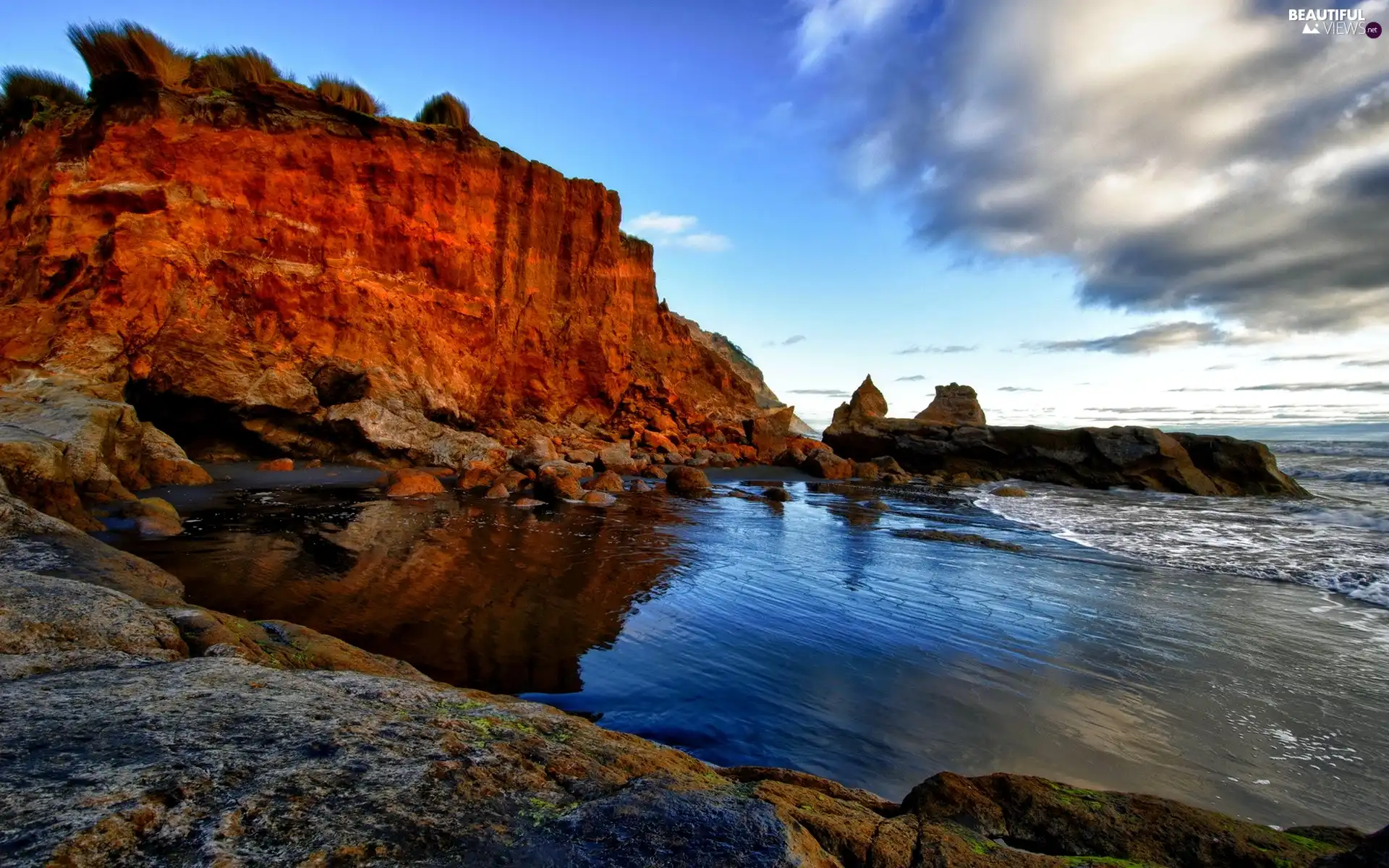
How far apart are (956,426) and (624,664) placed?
26.9 metres

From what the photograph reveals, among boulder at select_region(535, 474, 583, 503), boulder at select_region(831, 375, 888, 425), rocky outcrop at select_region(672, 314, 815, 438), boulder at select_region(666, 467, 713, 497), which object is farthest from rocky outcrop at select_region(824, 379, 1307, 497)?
rocky outcrop at select_region(672, 314, 815, 438)

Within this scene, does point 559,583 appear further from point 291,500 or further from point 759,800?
point 291,500

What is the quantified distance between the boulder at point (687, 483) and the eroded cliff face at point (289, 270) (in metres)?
6.71

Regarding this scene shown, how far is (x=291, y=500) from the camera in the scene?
12.3 metres

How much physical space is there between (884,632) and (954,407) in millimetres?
31379

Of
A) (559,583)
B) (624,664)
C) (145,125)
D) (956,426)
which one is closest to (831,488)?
(956,426)

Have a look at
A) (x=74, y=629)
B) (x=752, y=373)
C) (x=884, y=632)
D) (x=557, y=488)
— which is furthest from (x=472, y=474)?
(x=752, y=373)

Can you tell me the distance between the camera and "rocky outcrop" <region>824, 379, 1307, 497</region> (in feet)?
74.0

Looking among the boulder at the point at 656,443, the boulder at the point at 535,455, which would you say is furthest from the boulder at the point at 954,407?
the boulder at the point at 535,455

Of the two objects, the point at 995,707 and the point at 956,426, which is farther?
the point at 956,426

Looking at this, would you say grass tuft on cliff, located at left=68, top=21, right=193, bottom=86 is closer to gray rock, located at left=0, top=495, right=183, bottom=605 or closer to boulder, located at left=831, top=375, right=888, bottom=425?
gray rock, located at left=0, top=495, right=183, bottom=605

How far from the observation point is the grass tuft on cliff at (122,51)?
1797 cm

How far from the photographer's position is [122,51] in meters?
18.2

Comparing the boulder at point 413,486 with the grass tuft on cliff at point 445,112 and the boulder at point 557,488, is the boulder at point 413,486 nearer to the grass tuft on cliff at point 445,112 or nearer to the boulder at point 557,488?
the boulder at point 557,488
